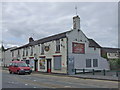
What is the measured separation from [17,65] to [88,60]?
11811 millimetres

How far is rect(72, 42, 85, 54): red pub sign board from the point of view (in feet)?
103

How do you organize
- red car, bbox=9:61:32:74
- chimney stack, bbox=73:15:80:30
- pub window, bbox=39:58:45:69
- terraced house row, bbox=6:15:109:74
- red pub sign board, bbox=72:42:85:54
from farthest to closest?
pub window, bbox=39:58:45:69
chimney stack, bbox=73:15:80:30
red pub sign board, bbox=72:42:85:54
terraced house row, bbox=6:15:109:74
red car, bbox=9:61:32:74

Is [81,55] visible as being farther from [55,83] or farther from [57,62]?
[55,83]

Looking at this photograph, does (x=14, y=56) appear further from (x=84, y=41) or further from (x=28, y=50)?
(x=84, y=41)

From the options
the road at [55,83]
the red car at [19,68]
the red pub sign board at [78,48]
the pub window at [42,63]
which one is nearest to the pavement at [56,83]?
the road at [55,83]

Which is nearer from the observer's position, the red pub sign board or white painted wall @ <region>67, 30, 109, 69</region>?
white painted wall @ <region>67, 30, 109, 69</region>

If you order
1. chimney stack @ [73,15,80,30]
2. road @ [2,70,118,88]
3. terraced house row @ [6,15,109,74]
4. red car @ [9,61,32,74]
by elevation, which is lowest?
road @ [2,70,118,88]

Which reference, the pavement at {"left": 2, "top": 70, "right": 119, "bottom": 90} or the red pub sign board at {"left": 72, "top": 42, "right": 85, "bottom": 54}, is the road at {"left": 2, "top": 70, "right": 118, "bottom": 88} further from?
the red pub sign board at {"left": 72, "top": 42, "right": 85, "bottom": 54}

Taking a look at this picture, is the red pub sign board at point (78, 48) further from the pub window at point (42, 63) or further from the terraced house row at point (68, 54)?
the pub window at point (42, 63)

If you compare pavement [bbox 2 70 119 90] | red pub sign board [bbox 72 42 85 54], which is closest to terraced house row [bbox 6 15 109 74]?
red pub sign board [bbox 72 42 85 54]

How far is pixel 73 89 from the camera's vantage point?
12.9 metres

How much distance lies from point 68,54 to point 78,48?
2.68 meters

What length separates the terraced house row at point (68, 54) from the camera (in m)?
30.4

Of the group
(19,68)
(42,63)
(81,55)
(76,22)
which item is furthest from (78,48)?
(19,68)
